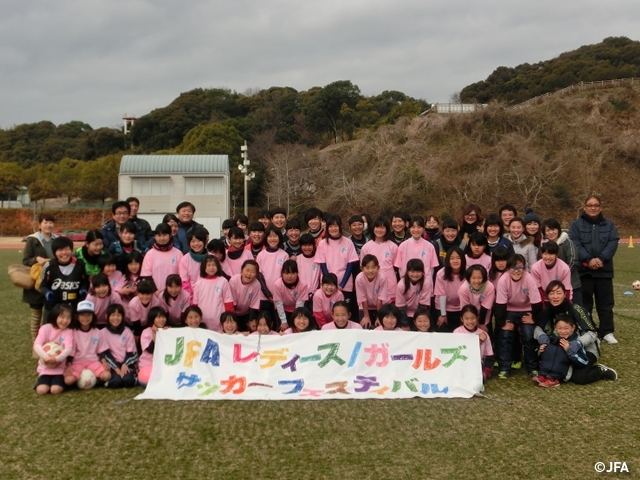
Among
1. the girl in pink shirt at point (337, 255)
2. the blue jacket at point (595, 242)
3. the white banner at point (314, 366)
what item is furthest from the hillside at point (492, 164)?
the white banner at point (314, 366)

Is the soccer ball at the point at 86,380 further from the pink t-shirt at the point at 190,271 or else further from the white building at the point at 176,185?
the white building at the point at 176,185

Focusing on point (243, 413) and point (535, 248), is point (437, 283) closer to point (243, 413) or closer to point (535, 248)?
point (535, 248)

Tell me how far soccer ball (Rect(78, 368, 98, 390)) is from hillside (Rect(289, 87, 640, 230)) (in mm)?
30852

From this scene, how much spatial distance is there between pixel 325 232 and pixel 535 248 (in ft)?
7.52

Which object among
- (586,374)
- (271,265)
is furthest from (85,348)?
(586,374)

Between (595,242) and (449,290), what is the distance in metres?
2.22

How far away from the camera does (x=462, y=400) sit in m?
4.80

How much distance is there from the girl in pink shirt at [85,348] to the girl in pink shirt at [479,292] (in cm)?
345

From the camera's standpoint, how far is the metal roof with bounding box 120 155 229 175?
30656mm

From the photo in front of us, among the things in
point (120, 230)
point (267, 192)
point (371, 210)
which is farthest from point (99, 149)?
point (120, 230)

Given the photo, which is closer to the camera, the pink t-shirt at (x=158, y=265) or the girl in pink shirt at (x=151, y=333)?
the girl in pink shirt at (x=151, y=333)

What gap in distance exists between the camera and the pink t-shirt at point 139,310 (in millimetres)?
5648

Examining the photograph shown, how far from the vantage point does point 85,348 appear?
531 cm

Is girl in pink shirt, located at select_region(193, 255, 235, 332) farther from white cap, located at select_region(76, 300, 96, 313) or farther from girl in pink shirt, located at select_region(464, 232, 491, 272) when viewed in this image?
girl in pink shirt, located at select_region(464, 232, 491, 272)
